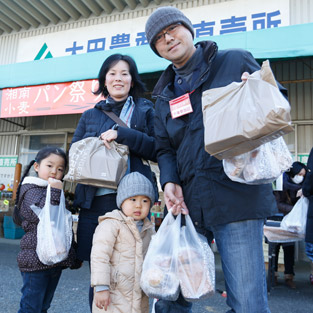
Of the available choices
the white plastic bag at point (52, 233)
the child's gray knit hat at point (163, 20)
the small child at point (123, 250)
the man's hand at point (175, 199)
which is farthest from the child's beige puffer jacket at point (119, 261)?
the child's gray knit hat at point (163, 20)

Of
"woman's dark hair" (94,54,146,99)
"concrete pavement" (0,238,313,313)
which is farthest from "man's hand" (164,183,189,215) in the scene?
"concrete pavement" (0,238,313,313)

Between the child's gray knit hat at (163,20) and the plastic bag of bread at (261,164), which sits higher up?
the child's gray knit hat at (163,20)

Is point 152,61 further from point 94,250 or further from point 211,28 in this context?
point 94,250

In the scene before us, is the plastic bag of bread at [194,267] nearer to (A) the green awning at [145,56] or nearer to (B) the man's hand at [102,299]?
(B) the man's hand at [102,299]

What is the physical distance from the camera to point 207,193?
1360mm

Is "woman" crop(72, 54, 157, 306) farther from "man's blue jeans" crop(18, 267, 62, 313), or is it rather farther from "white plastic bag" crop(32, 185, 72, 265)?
"man's blue jeans" crop(18, 267, 62, 313)

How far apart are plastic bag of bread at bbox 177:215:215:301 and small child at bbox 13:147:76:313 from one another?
0.91 meters

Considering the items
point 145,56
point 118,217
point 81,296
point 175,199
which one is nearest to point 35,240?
point 118,217

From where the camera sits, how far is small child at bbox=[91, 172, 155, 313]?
1.63m

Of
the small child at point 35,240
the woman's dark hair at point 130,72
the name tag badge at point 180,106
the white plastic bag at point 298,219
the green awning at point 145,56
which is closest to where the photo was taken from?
the name tag badge at point 180,106

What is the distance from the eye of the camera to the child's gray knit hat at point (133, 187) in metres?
1.77

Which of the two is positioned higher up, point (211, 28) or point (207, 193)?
point (211, 28)

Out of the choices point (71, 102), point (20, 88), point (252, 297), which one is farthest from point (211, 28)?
point (252, 297)

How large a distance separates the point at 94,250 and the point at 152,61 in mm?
3495
